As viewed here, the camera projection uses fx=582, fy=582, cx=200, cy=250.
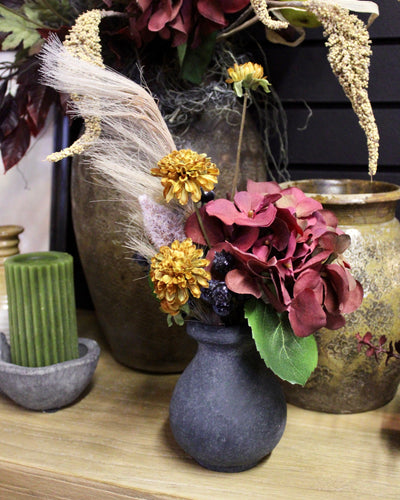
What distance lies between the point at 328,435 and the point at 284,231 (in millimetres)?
285

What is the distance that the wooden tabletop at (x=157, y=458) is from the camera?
566 mm

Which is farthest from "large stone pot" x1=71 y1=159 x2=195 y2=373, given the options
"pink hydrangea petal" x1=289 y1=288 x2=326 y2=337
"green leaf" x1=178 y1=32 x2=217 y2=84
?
"pink hydrangea petal" x1=289 y1=288 x2=326 y2=337

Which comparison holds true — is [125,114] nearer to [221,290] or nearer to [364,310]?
[221,290]

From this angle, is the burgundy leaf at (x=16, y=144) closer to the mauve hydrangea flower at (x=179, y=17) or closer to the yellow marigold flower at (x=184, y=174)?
the mauve hydrangea flower at (x=179, y=17)

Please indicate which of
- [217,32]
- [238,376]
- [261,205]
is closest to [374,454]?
[238,376]

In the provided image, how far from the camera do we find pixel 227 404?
0.55 metres

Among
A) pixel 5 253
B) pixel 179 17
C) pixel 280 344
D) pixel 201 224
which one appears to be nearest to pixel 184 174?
pixel 201 224

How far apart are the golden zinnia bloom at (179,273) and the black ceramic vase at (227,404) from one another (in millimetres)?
68

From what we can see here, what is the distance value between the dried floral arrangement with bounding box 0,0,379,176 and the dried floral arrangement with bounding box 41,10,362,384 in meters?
0.11

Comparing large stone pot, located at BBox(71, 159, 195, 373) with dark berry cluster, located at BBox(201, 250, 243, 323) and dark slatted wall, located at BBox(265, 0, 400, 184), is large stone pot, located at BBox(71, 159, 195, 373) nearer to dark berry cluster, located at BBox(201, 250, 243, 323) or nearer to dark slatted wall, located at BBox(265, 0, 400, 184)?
dark berry cluster, located at BBox(201, 250, 243, 323)

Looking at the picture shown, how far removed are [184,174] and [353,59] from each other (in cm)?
24

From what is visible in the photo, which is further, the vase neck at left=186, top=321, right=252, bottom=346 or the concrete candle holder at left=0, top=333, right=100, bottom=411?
the concrete candle holder at left=0, top=333, right=100, bottom=411

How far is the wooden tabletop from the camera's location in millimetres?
566

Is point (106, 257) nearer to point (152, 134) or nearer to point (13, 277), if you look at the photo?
point (13, 277)
